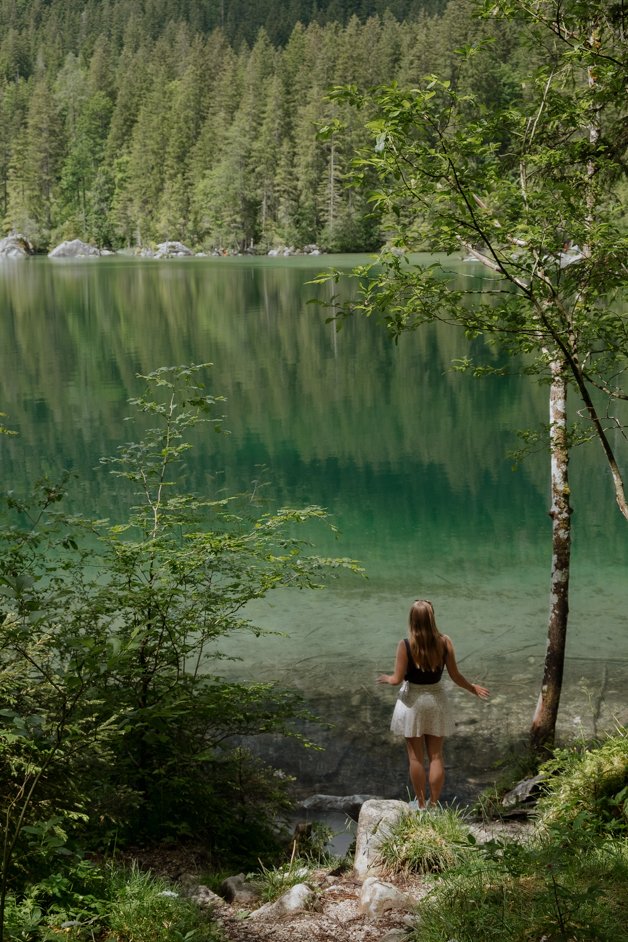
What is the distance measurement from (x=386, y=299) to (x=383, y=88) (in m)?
1.16

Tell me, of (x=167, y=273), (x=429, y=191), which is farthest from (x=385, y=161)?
(x=167, y=273)

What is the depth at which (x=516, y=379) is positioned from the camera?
28.3 metres

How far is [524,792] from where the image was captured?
638 cm

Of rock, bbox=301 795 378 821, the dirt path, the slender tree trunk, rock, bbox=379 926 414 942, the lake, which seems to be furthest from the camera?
the lake

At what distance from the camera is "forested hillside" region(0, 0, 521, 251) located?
95500mm

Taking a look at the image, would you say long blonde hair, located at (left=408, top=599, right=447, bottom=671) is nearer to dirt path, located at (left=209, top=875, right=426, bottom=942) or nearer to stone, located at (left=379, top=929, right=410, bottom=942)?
dirt path, located at (left=209, top=875, right=426, bottom=942)

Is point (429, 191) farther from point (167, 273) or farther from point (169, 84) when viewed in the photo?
point (169, 84)

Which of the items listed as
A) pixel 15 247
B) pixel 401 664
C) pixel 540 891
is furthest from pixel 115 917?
pixel 15 247

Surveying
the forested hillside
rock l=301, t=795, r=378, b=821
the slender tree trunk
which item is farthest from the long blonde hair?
the forested hillside

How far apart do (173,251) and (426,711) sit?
102m

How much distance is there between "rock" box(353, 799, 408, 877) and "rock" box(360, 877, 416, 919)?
30 cm

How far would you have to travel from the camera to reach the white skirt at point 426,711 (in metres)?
6.02

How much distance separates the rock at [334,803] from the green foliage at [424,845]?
6.07 feet

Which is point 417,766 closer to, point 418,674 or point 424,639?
point 418,674
